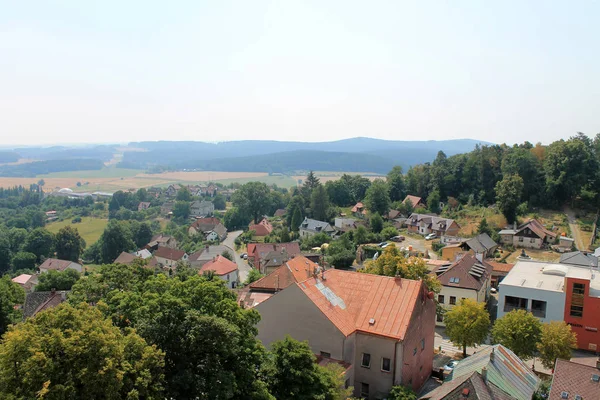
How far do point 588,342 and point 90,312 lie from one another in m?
37.9

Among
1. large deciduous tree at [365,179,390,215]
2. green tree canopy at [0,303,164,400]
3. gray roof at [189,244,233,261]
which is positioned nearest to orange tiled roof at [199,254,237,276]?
gray roof at [189,244,233,261]

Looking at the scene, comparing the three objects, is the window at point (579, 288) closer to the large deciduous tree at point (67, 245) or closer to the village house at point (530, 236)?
the village house at point (530, 236)

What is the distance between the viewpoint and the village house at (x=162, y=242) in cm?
10392

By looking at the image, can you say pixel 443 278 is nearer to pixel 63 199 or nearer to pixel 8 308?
pixel 8 308

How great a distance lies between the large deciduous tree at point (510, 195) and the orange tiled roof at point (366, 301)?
2097 inches

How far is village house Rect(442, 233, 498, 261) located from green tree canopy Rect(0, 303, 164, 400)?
5336 cm

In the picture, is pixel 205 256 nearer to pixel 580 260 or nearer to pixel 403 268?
pixel 403 268

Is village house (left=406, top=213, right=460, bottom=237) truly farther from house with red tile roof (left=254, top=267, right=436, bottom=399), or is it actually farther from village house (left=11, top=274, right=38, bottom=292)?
village house (left=11, top=274, right=38, bottom=292)

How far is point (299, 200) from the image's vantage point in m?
105

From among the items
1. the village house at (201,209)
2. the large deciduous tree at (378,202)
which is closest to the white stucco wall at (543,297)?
the large deciduous tree at (378,202)

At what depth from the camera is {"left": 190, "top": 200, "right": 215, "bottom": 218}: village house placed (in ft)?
500

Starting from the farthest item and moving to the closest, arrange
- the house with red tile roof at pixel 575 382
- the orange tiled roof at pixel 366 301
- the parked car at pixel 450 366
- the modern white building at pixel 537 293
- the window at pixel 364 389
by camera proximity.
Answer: the modern white building at pixel 537 293 → the parked car at pixel 450 366 → the window at pixel 364 389 → the orange tiled roof at pixel 366 301 → the house with red tile roof at pixel 575 382

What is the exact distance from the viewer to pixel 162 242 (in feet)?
345

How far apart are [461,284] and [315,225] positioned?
53.2 m
